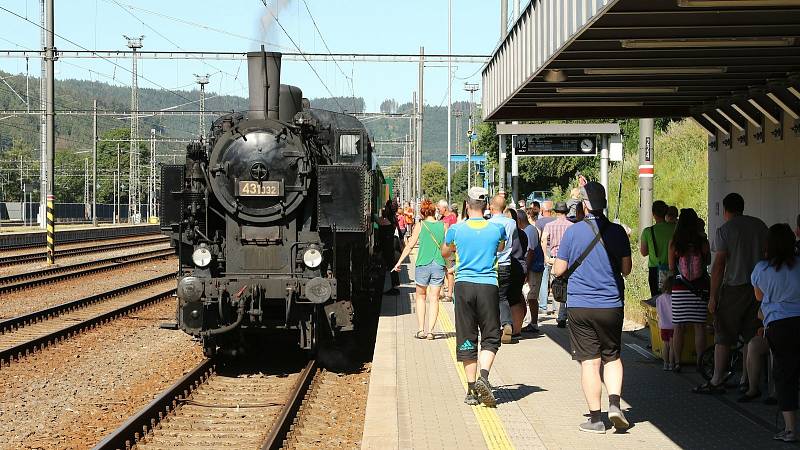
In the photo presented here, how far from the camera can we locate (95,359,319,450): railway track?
8.94 metres

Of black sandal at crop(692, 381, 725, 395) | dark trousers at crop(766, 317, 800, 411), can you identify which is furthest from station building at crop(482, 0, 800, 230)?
black sandal at crop(692, 381, 725, 395)

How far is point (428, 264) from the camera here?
13.5 metres

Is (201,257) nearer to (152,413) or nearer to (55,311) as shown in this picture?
(152,413)

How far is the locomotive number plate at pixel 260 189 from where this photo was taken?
503 inches

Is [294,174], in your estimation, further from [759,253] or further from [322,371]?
[759,253]

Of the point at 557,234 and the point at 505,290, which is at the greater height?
the point at 557,234

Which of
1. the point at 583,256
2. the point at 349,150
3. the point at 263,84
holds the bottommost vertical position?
the point at 583,256

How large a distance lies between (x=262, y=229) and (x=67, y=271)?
16352mm

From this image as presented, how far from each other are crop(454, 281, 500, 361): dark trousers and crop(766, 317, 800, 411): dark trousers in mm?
2424

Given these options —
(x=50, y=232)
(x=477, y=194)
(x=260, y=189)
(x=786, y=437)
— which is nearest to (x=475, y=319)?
(x=477, y=194)

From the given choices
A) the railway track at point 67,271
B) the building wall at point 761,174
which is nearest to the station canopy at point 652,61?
the building wall at point 761,174

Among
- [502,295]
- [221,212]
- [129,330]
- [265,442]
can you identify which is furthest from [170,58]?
[265,442]

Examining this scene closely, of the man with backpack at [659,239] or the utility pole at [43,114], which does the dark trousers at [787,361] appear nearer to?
the man with backpack at [659,239]

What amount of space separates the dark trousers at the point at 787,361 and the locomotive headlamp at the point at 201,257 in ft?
23.0
